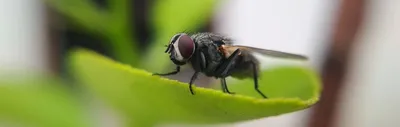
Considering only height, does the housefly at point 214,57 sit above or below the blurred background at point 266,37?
above

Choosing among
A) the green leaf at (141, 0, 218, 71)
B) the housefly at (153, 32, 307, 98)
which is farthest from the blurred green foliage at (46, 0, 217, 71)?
the housefly at (153, 32, 307, 98)

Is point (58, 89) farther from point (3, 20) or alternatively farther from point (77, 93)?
point (3, 20)

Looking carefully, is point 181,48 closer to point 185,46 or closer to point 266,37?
point 185,46

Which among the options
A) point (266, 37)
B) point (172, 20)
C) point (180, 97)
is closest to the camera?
point (180, 97)

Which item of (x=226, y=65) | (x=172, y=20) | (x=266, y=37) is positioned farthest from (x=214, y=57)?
(x=266, y=37)

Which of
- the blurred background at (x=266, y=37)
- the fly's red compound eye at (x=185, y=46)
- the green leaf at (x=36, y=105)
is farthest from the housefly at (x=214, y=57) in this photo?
the blurred background at (x=266, y=37)

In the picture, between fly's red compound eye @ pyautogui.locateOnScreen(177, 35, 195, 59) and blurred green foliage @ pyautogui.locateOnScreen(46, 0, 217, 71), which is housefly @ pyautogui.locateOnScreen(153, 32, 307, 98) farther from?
blurred green foliage @ pyautogui.locateOnScreen(46, 0, 217, 71)

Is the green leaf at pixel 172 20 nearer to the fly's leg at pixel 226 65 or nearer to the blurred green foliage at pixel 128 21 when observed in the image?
the blurred green foliage at pixel 128 21
